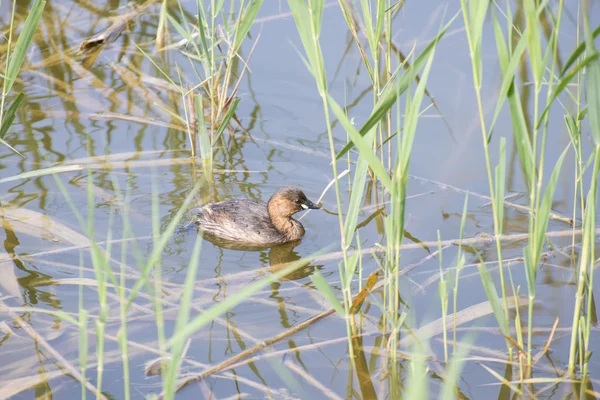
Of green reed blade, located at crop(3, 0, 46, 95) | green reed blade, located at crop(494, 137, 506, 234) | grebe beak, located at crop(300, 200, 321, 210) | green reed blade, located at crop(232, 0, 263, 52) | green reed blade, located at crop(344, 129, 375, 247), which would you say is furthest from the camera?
grebe beak, located at crop(300, 200, 321, 210)

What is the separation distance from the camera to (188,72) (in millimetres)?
8219

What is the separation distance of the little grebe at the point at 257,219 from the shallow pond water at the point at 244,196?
0.15 m

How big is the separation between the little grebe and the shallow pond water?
154 millimetres

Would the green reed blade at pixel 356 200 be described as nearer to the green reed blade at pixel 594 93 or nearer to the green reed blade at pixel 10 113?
the green reed blade at pixel 594 93

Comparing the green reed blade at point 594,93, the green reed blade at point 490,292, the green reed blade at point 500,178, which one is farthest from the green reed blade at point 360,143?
the green reed blade at point 594,93

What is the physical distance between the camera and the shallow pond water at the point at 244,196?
4434 millimetres

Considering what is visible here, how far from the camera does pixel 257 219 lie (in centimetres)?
639

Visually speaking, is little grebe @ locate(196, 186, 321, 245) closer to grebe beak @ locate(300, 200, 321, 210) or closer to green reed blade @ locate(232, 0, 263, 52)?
grebe beak @ locate(300, 200, 321, 210)

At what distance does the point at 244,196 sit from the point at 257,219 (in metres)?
0.51

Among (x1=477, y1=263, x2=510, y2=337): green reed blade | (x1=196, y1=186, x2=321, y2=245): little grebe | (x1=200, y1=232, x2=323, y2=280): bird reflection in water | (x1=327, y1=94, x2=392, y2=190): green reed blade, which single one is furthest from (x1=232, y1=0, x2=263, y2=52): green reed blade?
(x1=477, y1=263, x2=510, y2=337): green reed blade

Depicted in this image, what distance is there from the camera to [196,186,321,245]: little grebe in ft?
20.7

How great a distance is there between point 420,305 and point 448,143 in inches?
90.7

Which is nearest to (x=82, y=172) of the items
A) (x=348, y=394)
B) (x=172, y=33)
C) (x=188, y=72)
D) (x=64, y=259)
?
(x=64, y=259)

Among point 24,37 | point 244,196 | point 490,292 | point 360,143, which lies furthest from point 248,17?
point 490,292
